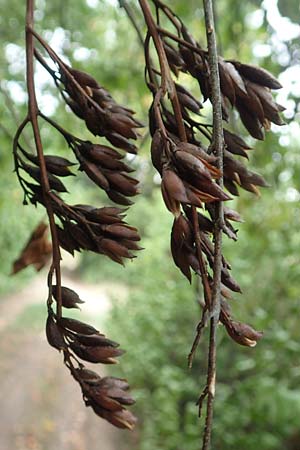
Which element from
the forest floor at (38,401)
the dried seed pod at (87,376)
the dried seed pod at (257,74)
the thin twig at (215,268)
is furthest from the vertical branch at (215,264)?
the forest floor at (38,401)

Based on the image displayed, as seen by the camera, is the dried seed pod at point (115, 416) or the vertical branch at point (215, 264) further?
the dried seed pod at point (115, 416)

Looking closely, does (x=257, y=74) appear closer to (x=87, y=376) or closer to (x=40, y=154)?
(x=40, y=154)

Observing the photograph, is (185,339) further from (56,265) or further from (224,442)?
(56,265)

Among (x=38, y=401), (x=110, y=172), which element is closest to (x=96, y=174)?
(x=110, y=172)

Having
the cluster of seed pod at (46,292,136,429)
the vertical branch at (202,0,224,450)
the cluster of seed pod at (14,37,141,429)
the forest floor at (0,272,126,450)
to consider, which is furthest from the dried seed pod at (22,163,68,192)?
the forest floor at (0,272,126,450)

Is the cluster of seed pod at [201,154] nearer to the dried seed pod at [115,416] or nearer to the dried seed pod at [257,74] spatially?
the dried seed pod at [257,74]

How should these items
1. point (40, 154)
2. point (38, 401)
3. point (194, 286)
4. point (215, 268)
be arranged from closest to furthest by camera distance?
point (215, 268) → point (40, 154) → point (194, 286) → point (38, 401)

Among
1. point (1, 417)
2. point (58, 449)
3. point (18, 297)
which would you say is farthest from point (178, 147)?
point (18, 297)
